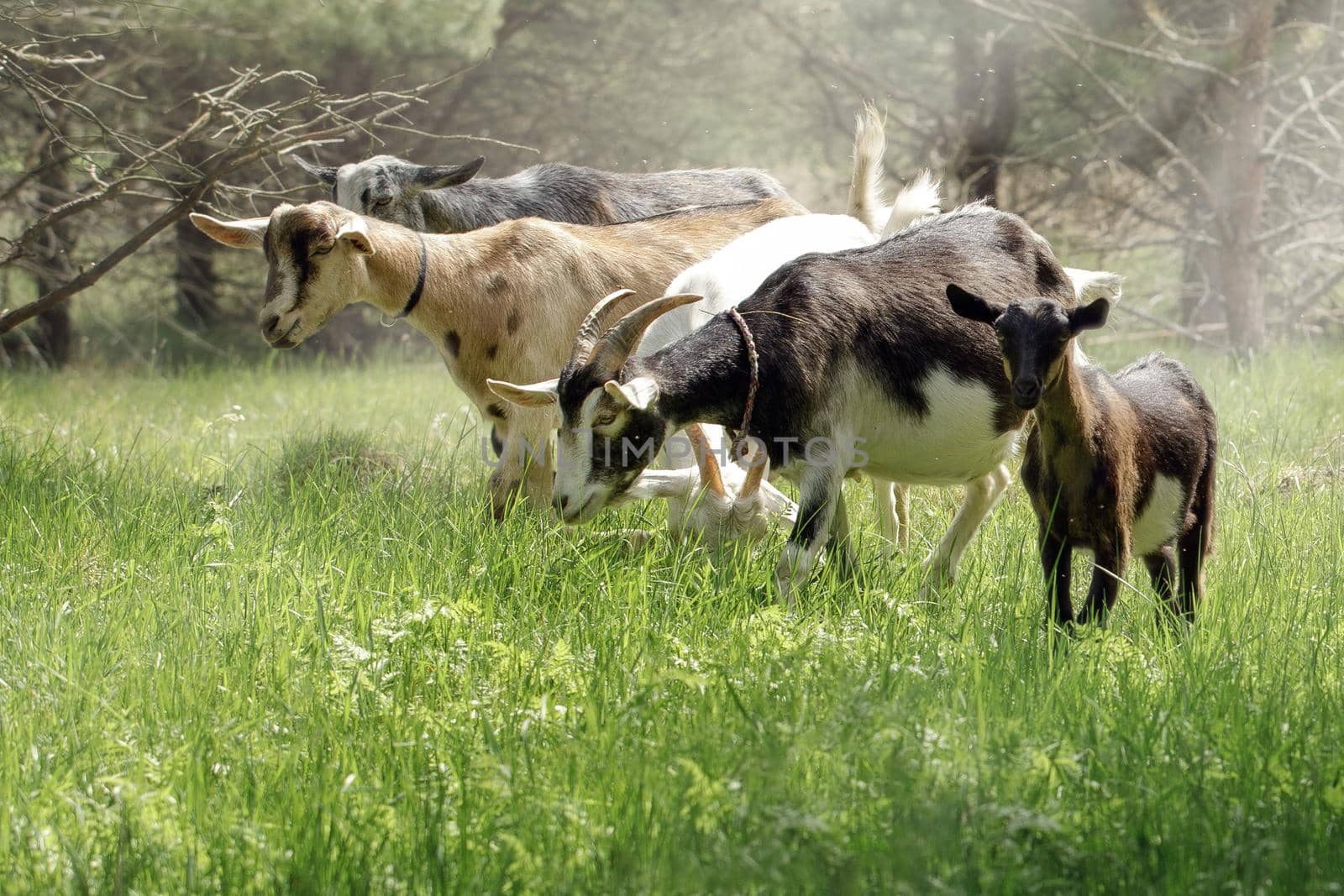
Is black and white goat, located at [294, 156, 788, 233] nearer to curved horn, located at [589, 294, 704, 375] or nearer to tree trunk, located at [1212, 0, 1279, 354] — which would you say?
curved horn, located at [589, 294, 704, 375]

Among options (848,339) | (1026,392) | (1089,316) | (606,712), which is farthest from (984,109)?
(606,712)

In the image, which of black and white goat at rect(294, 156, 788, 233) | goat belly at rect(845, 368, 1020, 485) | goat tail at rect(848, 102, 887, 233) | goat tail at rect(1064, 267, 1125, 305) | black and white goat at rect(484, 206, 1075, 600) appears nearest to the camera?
black and white goat at rect(484, 206, 1075, 600)

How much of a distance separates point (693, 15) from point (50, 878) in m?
13.0

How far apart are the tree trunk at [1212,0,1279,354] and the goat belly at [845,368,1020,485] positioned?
7.26 meters

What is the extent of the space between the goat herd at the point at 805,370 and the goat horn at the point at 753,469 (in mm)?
13

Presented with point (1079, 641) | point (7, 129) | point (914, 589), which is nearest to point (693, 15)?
point (7, 129)

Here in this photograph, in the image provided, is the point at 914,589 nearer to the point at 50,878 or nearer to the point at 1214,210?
the point at 50,878

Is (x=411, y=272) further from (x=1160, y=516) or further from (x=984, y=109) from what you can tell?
(x=984, y=109)

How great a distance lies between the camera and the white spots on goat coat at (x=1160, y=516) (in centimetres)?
461

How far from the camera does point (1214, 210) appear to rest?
11859 millimetres

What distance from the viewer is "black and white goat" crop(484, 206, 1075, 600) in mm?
4742

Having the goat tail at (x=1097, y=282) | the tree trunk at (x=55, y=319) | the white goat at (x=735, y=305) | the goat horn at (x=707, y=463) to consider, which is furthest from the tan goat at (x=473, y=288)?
the tree trunk at (x=55, y=319)

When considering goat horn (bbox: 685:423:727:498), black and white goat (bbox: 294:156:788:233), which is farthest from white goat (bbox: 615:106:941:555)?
black and white goat (bbox: 294:156:788:233)

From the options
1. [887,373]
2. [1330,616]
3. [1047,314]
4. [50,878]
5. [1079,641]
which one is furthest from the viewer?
[887,373]
